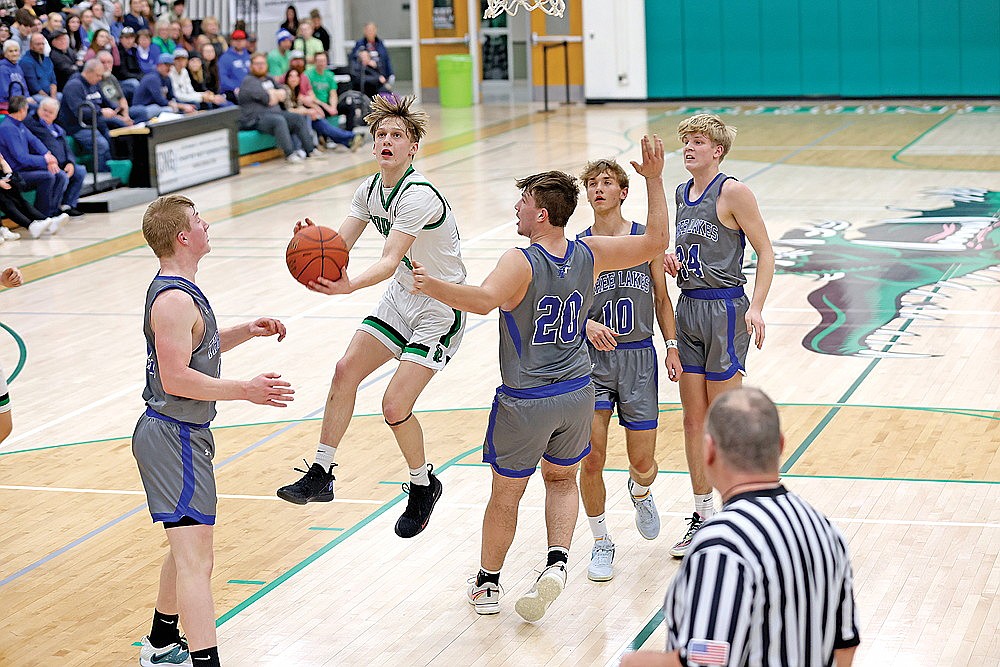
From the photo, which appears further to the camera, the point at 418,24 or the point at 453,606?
the point at 418,24

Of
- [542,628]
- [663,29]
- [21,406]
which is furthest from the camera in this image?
[663,29]

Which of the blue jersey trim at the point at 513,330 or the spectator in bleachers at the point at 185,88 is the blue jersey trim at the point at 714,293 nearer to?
the blue jersey trim at the point at 513,330

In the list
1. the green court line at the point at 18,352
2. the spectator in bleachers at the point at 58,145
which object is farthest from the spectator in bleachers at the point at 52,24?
the green court line at the point at 18,352

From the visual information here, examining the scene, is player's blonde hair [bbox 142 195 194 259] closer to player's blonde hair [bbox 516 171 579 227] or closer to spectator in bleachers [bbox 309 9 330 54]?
player's blonde hair [bbox 516 171 579 227]

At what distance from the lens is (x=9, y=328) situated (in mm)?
11180

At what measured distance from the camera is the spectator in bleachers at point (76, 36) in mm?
18906

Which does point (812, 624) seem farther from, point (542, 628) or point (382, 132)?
point (382, 132)

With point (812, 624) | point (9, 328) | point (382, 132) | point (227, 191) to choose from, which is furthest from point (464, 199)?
point (812, 624)

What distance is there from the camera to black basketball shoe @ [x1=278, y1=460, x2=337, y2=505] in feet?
19.8

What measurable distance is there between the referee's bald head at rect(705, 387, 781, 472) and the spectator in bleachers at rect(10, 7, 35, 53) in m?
16.4

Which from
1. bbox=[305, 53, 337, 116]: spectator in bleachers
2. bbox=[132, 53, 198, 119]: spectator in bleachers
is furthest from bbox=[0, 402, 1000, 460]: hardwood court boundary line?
bbox=[305, 53, 337, 116]: spectator in bleachers

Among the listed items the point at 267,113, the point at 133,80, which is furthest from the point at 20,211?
the point at 267,113

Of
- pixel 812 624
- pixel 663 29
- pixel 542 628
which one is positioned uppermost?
pixel 663 29

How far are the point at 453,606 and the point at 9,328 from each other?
6.81 meters
